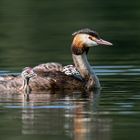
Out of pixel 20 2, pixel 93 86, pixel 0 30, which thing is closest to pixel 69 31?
pixel 0 30

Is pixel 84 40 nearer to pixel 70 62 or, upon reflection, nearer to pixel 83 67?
pixel 83 67

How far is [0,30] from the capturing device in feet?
111

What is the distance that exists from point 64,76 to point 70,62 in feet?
13.8

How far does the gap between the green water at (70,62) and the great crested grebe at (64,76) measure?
307 mm

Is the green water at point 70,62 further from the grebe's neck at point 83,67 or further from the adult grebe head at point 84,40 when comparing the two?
the adult grebe head at point 84,40

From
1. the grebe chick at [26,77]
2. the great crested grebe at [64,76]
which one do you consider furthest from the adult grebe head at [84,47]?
the grebe chick at [26,77]

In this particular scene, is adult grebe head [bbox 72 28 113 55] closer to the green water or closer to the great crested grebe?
the great crested grebe

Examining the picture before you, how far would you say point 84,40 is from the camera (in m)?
20.8

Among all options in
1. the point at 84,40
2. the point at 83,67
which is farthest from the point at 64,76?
the point at 84,40

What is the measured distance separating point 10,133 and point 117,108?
8.78 feet

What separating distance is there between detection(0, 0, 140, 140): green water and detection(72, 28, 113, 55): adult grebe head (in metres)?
0.83

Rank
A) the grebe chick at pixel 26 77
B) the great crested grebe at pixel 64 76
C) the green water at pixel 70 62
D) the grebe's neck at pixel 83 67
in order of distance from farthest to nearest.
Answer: the grebe's neck at pixel 83 67 < the great crested grebe at pixel 64 76 < the grebe chick at pixel 26 77 < the green water at pixel 70 62

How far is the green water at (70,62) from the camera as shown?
50.8 ft

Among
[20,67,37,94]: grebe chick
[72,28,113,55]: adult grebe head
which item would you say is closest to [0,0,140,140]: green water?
[20,67,37,94]: grebe chick
